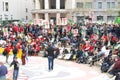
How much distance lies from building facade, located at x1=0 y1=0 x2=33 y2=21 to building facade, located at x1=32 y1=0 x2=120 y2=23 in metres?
2.88

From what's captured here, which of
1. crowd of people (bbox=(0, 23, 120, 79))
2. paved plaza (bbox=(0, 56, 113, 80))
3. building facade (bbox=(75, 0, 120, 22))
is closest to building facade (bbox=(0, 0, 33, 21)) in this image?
building facade (bbox=(75, 0, 120, 22))

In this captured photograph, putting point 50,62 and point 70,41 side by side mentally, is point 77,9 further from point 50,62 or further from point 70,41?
point 50,62

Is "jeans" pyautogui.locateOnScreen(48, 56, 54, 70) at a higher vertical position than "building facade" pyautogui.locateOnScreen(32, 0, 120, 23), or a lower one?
higher

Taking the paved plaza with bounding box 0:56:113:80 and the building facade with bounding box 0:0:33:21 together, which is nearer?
the paved plaza with bounding box 0:56:113:80

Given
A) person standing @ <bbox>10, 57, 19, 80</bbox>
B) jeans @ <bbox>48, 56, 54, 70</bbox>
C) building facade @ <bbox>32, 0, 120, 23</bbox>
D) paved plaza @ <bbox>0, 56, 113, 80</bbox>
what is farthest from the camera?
building facade @ <bbox>32, 0, 120, 23</bbox>

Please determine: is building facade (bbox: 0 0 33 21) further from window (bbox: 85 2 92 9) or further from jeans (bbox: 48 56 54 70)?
jeans (bbox: 48 56 54 70)

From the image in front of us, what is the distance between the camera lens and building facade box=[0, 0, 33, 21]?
89938mm

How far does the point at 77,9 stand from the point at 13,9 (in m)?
12.6

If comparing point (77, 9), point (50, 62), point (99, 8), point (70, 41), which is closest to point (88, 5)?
point (99, 8)

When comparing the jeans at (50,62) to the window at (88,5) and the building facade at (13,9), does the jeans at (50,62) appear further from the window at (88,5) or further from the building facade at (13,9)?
the window at (88,5)

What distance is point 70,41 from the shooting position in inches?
1665

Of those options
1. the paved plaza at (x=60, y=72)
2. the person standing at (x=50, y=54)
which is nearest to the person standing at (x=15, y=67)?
the paved plaza at (x=60, y=72)

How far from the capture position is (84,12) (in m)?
92.1

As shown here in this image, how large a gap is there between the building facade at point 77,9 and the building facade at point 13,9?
288 centimetres
